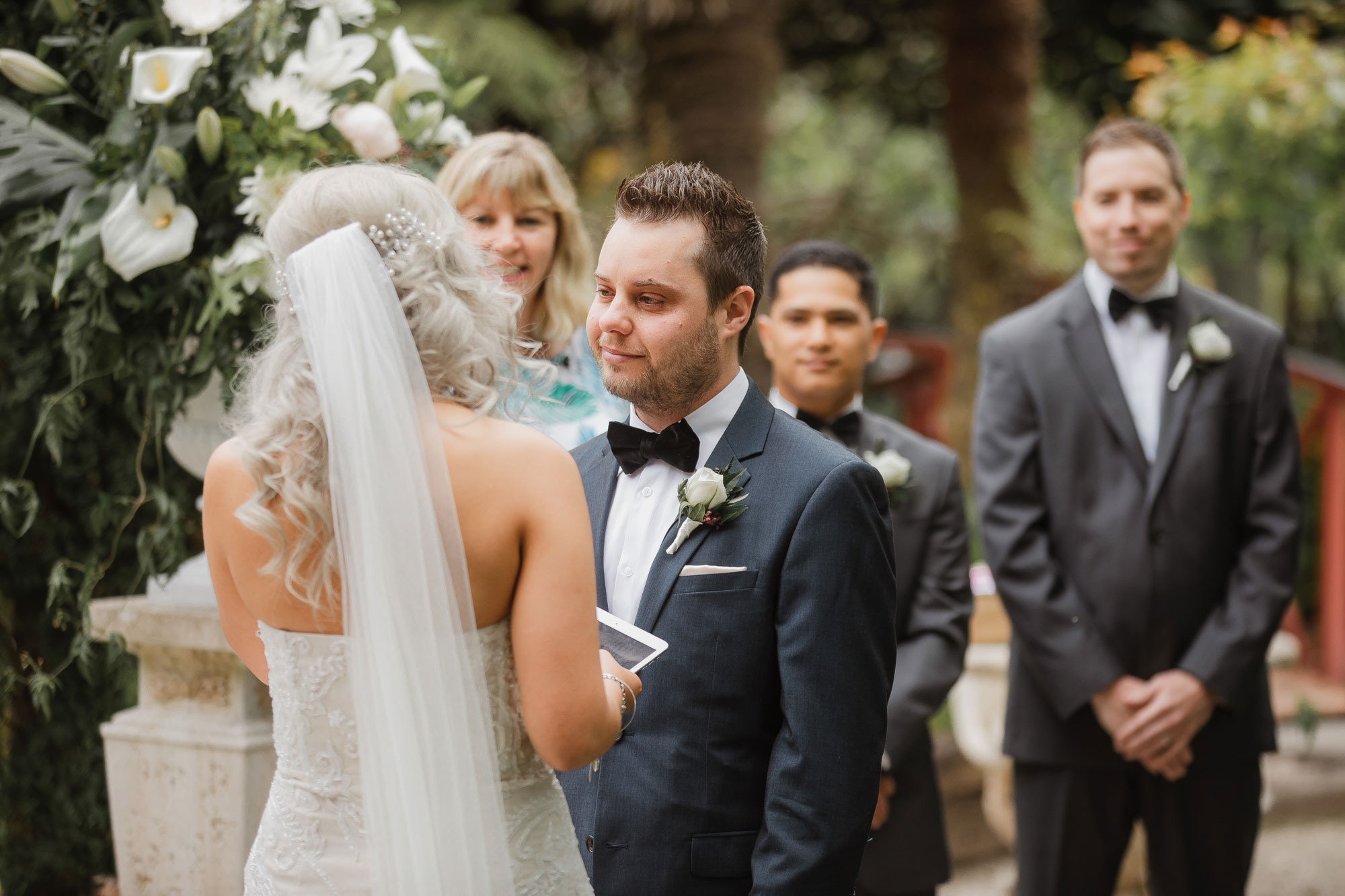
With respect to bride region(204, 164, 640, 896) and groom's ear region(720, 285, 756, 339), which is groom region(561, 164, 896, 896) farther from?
bride region(204, 164, 640, 896)

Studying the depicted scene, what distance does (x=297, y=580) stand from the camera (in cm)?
168

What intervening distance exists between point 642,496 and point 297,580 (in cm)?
67

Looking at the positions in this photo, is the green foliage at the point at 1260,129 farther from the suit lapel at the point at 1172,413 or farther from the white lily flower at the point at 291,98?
the white lily flower at the point at 291,98

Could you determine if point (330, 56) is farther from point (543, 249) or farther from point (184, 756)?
point (184, 756)

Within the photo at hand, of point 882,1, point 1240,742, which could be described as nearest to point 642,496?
point 1240,742

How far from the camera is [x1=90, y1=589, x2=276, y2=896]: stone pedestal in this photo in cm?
284

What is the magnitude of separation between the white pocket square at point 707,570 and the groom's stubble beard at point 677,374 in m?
0.30

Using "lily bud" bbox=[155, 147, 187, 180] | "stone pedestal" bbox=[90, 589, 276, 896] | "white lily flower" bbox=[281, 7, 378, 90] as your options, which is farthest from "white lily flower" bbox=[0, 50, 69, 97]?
"stone pedestal" bbox=[90, 589, 276, 896]

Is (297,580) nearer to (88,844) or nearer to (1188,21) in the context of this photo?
(88,844)

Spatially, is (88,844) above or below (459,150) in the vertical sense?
below

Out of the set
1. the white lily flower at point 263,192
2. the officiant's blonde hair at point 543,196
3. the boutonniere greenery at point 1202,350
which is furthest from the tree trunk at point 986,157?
the white lily flower at point 263,192

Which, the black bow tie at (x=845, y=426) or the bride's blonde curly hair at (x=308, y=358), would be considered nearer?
the bride's blonde curly hair at (x=308, y=358)

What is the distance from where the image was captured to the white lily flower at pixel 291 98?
9.08 ft

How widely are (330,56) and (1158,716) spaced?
268cm
